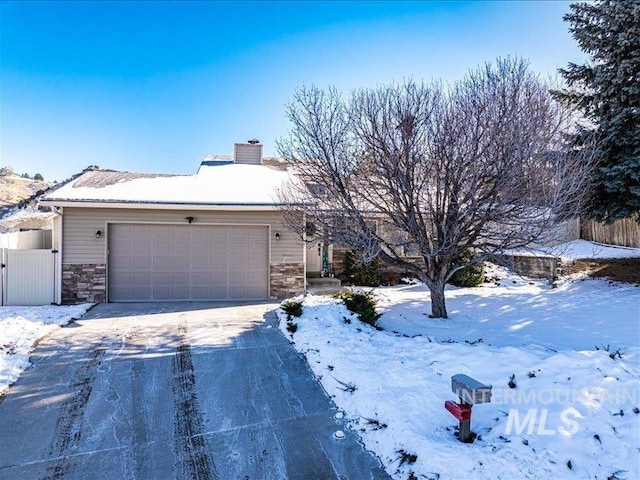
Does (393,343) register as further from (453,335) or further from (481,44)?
(481,44)

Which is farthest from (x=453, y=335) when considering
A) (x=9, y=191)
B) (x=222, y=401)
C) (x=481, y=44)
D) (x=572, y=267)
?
(x=9, y=191)

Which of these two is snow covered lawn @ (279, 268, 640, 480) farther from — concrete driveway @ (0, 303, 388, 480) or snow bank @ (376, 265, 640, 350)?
concrete driveway @ (0, 303, 388, 480)

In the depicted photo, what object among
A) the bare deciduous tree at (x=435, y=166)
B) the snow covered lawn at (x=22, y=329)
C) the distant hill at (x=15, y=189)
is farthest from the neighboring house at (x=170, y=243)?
the distant hill at (x=15, y=189)

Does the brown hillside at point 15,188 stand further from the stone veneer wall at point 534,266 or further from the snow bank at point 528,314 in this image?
the stone veneer wall at point 534,266

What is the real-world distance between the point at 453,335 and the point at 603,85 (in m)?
8.63

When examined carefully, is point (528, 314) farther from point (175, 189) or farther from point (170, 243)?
point (175, 189)

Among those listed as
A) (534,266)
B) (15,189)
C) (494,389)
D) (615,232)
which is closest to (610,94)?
(534,266)

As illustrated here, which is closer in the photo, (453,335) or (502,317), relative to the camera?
(453,335)

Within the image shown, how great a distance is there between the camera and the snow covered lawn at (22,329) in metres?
5.02

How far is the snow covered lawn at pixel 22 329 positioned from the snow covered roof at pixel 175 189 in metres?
2.56

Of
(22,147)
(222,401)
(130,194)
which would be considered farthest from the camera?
(22,147)

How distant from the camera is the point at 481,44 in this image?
8.44 meters

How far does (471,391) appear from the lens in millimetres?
2971

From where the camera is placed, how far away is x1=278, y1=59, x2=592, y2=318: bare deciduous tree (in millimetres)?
6535
